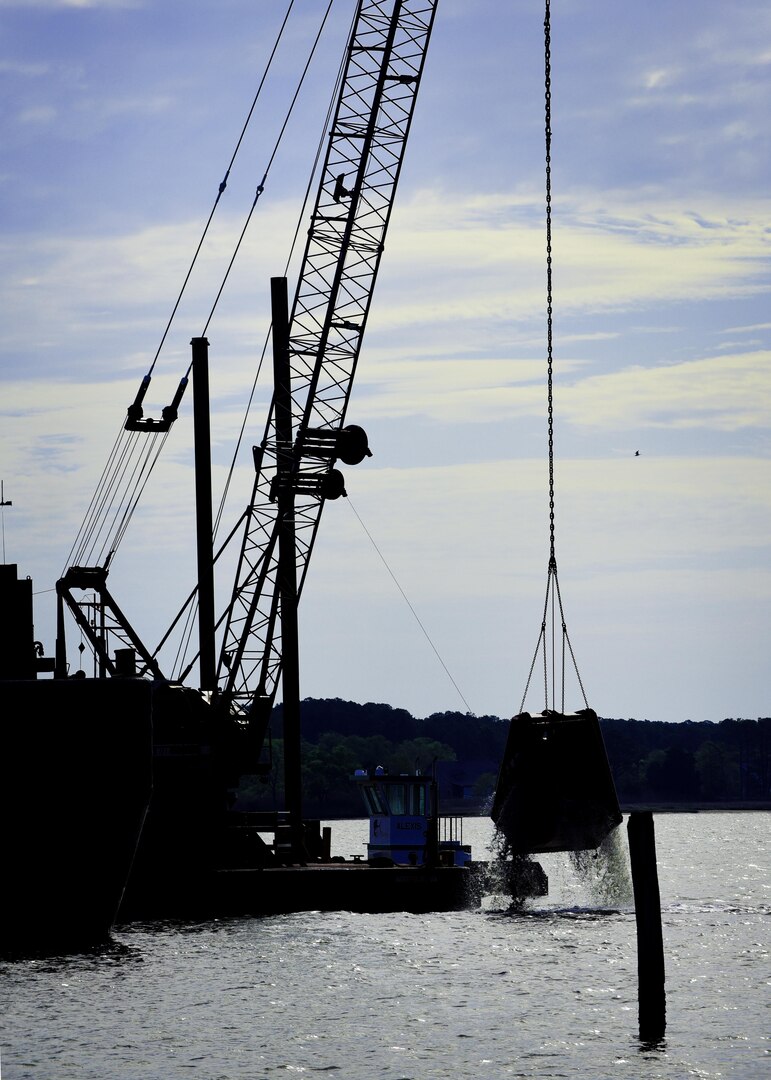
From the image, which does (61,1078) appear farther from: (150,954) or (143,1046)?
(150,954)

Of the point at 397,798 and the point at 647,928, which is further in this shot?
the point at 397,798

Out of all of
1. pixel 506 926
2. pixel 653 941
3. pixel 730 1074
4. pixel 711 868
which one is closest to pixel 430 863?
pixel 506 926

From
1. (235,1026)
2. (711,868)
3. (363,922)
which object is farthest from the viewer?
(711,868)

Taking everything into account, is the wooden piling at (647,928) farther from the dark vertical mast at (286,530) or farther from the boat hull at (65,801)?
the dark vertical mast at (286,530)

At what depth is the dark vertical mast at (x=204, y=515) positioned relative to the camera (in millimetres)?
60062

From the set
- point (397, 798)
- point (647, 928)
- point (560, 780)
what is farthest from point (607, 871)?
point (647, 928)

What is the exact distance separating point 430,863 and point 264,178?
85.7ft

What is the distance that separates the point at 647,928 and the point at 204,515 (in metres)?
33.0

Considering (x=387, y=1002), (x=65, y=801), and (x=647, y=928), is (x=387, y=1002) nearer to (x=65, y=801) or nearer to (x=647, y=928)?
(x=647, y=928)

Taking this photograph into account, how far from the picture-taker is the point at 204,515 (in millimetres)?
61250

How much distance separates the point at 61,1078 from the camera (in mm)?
26750

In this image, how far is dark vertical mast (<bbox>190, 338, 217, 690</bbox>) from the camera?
60062 mm

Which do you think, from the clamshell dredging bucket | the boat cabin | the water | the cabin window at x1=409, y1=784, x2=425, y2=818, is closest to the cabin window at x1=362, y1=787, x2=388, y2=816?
the boat cabin

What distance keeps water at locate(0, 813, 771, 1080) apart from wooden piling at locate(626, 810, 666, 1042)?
450mm
